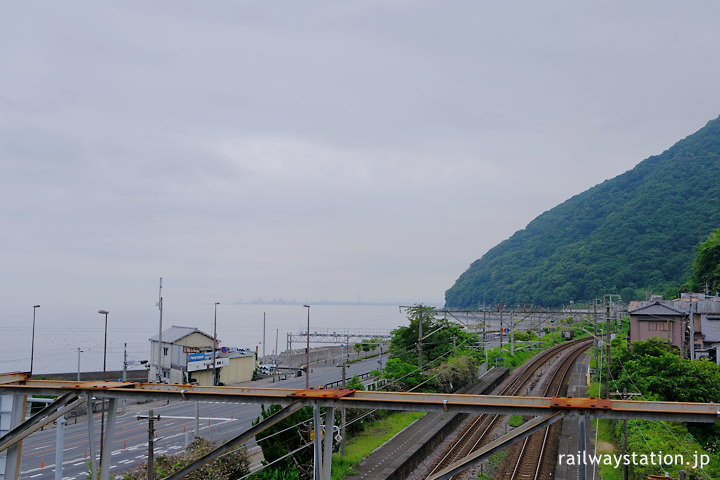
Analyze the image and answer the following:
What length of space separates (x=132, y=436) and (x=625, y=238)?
347ft

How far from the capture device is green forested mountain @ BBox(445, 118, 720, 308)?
3809 inches

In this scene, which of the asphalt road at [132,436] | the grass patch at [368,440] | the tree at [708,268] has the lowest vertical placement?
the asphalt road at [132,436]

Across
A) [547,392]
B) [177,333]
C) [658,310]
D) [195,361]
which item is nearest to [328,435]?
[547,392]

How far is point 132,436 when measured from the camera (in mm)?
27047

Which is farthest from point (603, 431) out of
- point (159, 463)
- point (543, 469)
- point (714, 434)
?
point (159, 463)

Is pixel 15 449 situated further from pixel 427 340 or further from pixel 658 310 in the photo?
pixel 658 310

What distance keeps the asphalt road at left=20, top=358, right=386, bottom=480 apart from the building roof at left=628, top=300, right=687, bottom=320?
3004 centimetres

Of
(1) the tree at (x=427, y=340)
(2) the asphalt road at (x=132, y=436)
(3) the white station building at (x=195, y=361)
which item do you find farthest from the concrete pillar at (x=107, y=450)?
(3) the white station building at (x=195, y=361)

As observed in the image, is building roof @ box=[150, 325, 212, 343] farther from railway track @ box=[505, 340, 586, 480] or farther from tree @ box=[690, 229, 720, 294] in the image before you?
tree @ box=[690, 229, 720, 294]

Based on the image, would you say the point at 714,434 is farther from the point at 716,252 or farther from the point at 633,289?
the point at 633,289

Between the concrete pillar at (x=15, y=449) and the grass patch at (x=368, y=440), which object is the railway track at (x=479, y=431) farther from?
the concrete pillar at (x=15, y=449)

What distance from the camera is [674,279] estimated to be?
297 ft

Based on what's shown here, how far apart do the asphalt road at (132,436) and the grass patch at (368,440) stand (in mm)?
5292

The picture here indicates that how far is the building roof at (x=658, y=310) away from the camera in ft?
130
